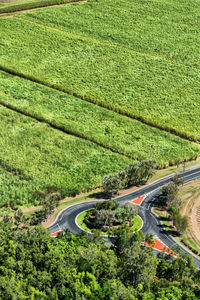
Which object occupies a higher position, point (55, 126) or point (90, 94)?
point (90, 94)

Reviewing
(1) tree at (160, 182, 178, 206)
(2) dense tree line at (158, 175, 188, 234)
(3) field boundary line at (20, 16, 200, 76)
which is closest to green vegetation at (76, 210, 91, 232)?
(2) dense tree line at (158, 175, 188, 234)

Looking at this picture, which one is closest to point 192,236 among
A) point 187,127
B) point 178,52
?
point 187,127

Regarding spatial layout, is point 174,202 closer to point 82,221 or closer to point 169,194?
point 169,194

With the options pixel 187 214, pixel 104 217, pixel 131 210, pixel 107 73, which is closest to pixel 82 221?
pixel 104 217

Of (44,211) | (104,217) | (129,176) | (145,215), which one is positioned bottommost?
(145,215)

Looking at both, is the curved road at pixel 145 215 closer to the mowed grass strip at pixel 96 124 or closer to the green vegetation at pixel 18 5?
the mowed grass strip at pixel 96 124

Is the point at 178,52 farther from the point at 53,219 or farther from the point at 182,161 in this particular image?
the point at 53,219

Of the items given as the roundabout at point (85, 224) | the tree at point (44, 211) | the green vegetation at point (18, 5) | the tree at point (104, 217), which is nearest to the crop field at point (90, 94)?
the green vegetation at point (18, 5)
